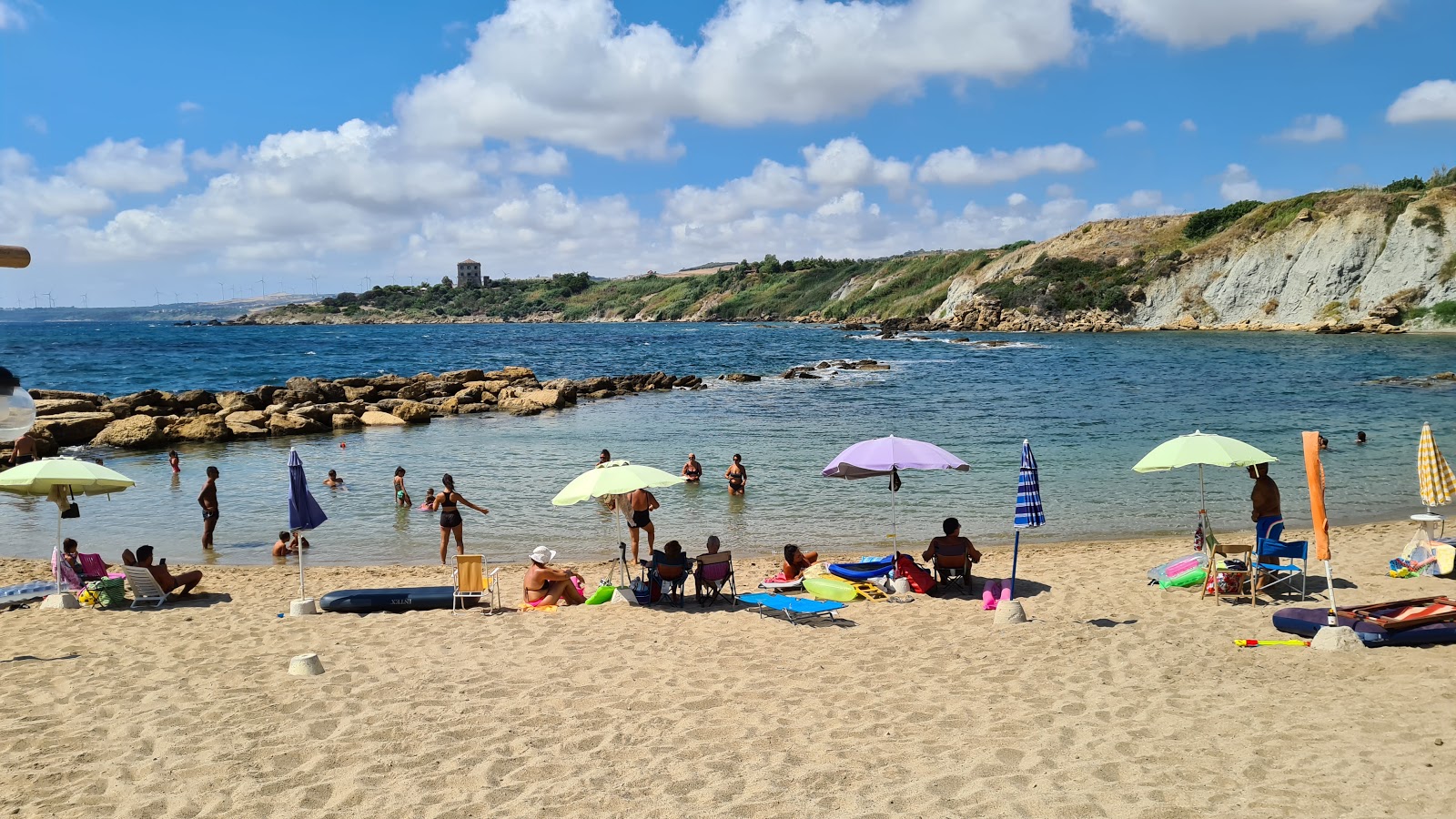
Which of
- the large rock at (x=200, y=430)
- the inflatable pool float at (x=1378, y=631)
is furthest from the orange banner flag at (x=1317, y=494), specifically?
the large rock at (x=200, y=430)

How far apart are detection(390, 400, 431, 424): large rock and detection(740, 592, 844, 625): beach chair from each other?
2320cm

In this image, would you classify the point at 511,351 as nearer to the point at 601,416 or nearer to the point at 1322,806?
the point at 601,416

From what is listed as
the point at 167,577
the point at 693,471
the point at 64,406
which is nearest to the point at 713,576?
the point at 167,577

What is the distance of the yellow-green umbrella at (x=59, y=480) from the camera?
1079 centimetres

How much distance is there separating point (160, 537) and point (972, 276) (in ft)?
328

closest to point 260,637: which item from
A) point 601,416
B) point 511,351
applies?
point 601,416

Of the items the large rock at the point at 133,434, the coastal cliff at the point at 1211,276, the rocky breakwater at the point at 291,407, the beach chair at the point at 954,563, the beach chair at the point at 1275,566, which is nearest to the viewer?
the beach chair at the point at 1275,566

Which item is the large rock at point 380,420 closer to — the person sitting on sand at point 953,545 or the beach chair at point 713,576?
the beach chair at point 713,576

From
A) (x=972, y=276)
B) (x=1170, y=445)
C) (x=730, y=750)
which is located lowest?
(x=730, y=750)

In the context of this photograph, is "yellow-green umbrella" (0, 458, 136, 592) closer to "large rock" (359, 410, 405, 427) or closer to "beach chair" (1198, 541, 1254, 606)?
"beach chair" (1198, 541, 1254, 606)

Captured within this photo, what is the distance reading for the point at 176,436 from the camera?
27.1 m

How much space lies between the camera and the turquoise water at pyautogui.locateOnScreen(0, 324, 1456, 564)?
1571 cm

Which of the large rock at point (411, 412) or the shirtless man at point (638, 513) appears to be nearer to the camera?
the shirtless man at point (638, 513)

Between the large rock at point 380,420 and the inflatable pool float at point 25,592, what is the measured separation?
Result: 19.9 meters
